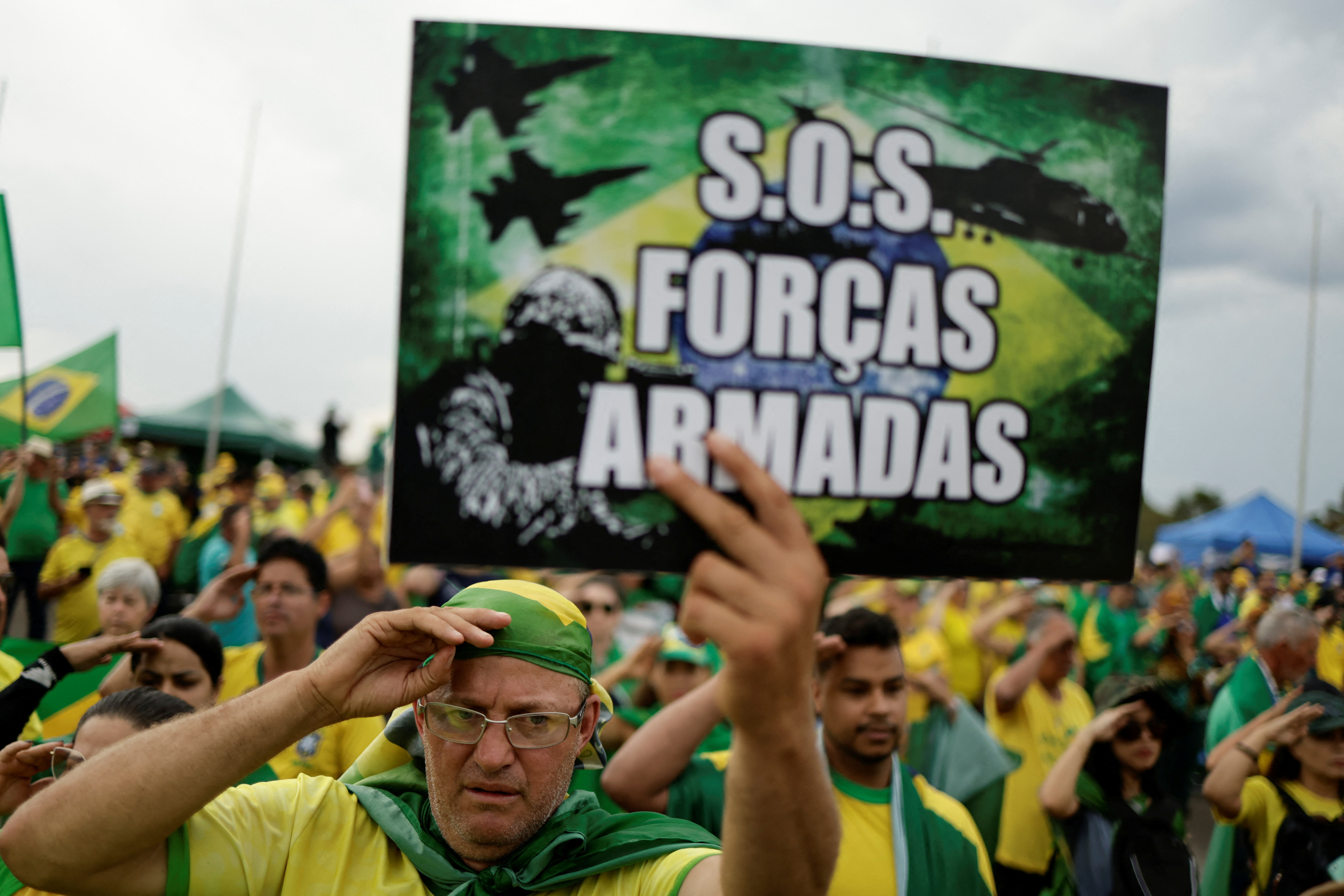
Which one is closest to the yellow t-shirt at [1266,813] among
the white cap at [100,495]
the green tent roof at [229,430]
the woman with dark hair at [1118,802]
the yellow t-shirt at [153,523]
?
the woman with dark hair at [1118,802]

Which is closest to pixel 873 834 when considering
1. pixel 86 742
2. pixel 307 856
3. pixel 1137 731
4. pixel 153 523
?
pixel 1137 731

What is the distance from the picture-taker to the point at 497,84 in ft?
5.42

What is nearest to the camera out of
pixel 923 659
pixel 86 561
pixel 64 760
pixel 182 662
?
pixel 64 760

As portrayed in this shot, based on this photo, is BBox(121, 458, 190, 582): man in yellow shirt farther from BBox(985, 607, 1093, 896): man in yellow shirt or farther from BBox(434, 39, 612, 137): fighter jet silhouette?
BBox(434, 39, 612, 137): fighter jet silhouette

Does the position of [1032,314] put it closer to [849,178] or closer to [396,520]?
[849,178]

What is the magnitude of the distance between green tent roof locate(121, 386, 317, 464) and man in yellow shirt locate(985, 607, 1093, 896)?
20.3 m

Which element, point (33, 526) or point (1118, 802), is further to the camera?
point (33, 526)

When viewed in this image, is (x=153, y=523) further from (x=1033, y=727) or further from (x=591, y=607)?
(x=1033, y=727)

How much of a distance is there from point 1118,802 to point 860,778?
144cm

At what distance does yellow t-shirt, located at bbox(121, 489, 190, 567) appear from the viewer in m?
9.23

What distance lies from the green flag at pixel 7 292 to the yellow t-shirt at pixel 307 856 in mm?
1873

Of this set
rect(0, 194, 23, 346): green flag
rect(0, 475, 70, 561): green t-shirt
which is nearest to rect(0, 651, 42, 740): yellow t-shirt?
rect(0, 194, 23, 346): green flag

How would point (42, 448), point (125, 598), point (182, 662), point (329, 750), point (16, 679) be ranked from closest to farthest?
point (16, 679)
point (182, 662)
point (329, 750)
point (125, 598)
point (42, 448)

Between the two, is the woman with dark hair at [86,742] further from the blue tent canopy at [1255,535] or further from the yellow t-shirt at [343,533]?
the blue tent canopy at [1255,535]
